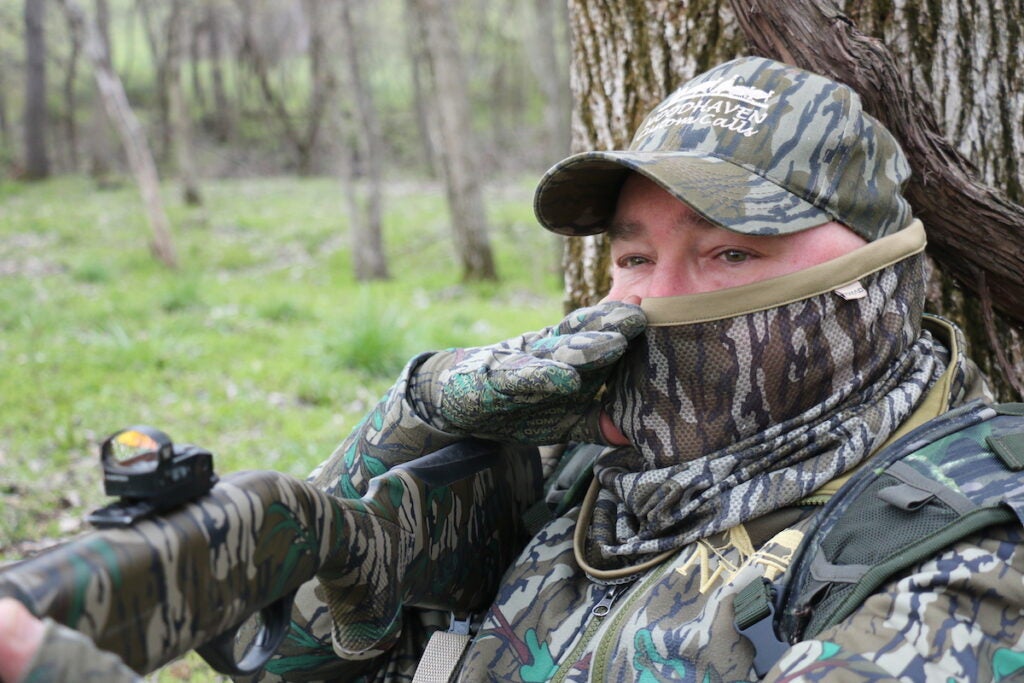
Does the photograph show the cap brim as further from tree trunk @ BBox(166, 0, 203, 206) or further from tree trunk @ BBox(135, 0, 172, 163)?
tree trunk @ BBox(135, 0, 172, 163)

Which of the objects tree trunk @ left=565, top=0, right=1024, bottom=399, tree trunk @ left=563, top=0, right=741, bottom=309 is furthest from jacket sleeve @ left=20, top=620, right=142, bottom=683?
tree trunk @ left=563, top=0, right=741, bottom=309

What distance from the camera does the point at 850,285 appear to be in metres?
1.83

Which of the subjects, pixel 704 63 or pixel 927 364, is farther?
pixel 704 63

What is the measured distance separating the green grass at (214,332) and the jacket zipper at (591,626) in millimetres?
3463

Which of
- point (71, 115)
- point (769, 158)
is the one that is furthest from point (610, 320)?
point (71, 115)

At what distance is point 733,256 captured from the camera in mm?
1889

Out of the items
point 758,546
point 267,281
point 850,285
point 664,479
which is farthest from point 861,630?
point 267,281

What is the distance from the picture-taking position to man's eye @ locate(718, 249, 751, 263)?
188 centimetres

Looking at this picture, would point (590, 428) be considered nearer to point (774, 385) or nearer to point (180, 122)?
point (774, 385)

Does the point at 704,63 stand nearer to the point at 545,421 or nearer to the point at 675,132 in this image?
the point at 675,132

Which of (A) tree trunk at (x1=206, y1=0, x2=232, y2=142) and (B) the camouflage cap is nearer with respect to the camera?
(B) the camouflage cap

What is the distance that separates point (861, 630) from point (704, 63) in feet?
6.11

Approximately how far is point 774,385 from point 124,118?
11854 millimetres

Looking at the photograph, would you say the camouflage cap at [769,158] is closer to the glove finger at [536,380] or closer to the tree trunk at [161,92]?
the glove finger at [536,380]
